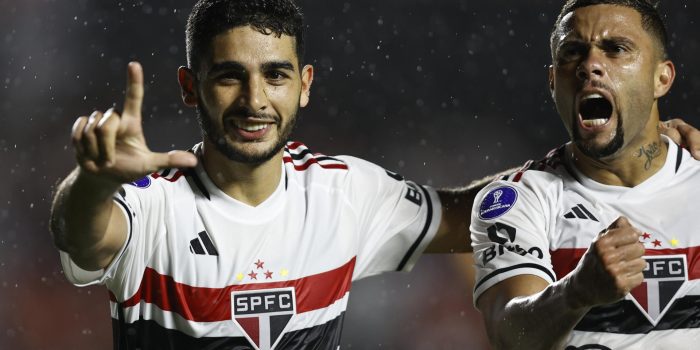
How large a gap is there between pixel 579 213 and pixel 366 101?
13.3ft

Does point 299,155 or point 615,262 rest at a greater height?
point 299,155

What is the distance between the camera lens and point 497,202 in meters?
2.86

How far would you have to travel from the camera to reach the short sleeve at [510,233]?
8.86 feet

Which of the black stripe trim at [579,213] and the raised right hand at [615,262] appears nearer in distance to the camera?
the raised right hand at [615,262]

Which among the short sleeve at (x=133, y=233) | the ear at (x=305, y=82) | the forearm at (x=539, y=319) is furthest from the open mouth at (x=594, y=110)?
the short sleeve at (x=133, y=233)

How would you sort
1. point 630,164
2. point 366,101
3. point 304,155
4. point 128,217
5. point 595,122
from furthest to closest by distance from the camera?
point 366,101 < point 304,155 < point 630,164 < point 595,122 < point 128,217

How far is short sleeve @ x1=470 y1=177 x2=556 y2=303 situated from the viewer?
8.86 ft

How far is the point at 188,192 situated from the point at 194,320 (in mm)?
420

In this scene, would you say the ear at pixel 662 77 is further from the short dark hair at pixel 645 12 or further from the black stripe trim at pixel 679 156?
the black stripe trim at pixel 679 156

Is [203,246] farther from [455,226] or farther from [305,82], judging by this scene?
[455,226]

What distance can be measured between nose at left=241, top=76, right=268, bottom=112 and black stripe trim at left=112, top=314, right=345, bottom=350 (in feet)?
2.41

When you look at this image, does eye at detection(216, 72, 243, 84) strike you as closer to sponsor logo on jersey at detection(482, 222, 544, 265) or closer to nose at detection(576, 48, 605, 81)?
sponsor logo on jersey at detection(482, 222, 544, 265)

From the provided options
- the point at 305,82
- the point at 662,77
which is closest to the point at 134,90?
the point at 305,82

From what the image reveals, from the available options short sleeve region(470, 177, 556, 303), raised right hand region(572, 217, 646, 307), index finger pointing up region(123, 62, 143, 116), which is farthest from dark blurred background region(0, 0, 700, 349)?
index finger pointing up region(123, 62, 143, 116)
